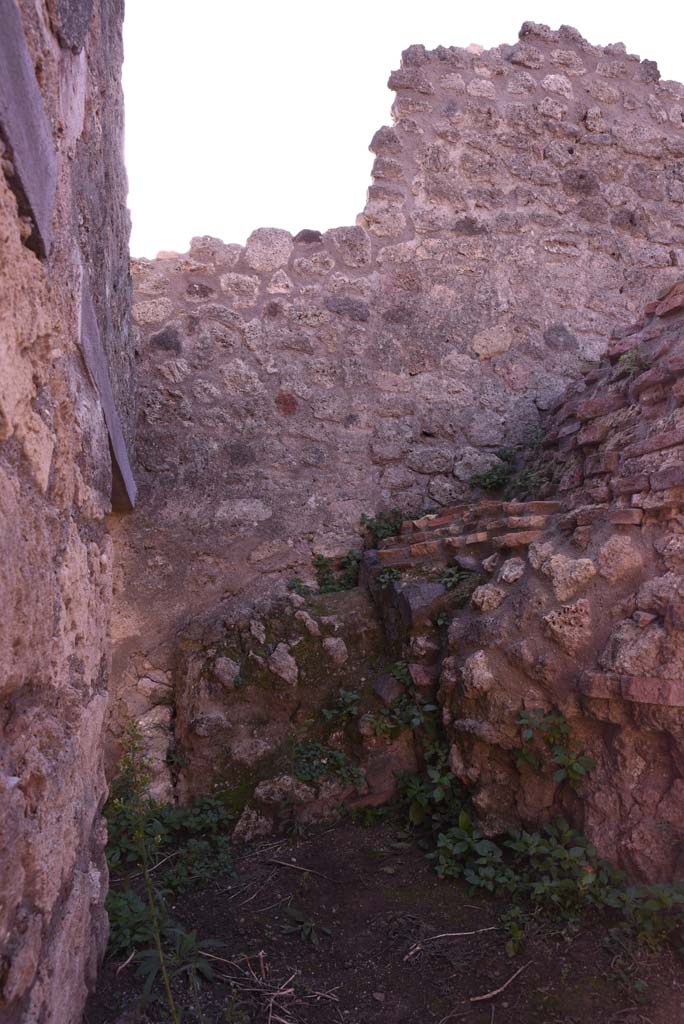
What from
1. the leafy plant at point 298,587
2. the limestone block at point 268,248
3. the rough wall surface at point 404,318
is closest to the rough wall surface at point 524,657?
the leafy plant at point 298,587

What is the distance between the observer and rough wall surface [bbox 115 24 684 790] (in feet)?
13.2

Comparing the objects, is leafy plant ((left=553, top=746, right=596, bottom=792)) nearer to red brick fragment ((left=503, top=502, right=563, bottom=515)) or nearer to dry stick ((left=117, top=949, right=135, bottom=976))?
red brick fragment ((left=503, top=502, right=563, bottom=515))

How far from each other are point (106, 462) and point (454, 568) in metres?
1.57

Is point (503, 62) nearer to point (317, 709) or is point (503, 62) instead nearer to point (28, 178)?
point (317, 709)

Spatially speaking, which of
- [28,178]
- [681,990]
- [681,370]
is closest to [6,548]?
[28,178]

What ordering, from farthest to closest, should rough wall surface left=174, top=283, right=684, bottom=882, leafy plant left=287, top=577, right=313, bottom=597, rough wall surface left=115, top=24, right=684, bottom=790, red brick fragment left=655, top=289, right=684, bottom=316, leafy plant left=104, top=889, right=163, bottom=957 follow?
1. rough wall surface left=115, top=24, right=684, bottom=790
2. leafy plant left=287, top=577, right=313, bottom=597
3. red brick fragment left=655, top=289, right=684, bottom=316
4. rough wall surface left=174, top=283, right=684, bottom=882
5. leafy plant left=104, top=889, right=163, bottom=957

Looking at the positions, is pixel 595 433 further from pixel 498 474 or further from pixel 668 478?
pixel 498 474

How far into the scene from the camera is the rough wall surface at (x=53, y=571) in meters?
1.23

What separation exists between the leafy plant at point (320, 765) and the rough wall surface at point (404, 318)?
806mm

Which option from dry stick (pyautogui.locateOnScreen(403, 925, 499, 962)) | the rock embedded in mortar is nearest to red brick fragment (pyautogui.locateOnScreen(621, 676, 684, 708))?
dry stick (pyautogui.locateOnScreen(403, 925, 499, 962))

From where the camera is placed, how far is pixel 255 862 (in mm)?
2904

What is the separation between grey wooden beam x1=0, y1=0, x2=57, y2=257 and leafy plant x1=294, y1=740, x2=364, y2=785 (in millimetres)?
2284

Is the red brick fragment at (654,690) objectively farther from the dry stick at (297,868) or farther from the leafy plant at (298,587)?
the leafy plant at (298,587)

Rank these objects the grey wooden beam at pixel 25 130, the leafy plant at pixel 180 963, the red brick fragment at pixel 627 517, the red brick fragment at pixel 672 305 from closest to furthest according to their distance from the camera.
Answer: the grey wooden beam at pixel 25 130 < the leafy plant at pixel 180 963 < the red brick fragment at pixel 627 517 < the red brick fragment at pixel 672 305
